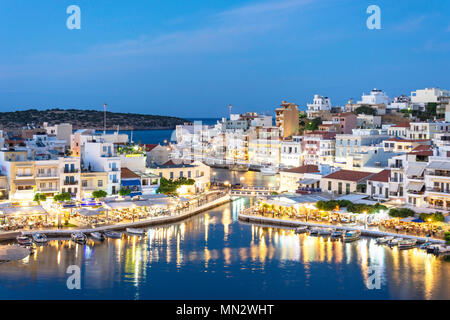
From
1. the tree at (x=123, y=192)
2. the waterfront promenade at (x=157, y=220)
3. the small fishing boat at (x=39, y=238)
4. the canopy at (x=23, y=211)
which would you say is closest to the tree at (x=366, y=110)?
the waterfront promenade at (x=157, y=220)

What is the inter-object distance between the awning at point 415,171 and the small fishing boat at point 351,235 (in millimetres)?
5704

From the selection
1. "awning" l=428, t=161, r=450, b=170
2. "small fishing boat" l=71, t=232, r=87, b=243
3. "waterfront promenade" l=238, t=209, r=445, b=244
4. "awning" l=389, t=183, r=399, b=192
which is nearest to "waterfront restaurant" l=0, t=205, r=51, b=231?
"small fishing boat" l=71, t=232, r=87, b=243

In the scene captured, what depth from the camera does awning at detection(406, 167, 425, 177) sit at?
33.2 meters

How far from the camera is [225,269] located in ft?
80.6

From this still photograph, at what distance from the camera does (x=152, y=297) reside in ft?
70.7

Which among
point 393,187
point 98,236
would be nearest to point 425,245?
point 393,187

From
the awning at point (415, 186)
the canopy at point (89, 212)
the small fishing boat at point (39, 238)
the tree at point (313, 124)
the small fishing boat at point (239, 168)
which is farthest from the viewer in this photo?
the tree at point (313, 124)

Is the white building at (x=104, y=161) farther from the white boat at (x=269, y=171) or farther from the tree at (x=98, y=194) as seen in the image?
the white boat at (x=269, y=171)

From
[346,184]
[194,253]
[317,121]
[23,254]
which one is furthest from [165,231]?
[317,121]

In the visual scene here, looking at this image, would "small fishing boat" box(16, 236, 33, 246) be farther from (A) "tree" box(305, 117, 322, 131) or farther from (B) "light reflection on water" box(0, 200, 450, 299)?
(A) "tree" box(305, 117, 322, 131)

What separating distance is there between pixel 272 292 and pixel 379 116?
5101 cm

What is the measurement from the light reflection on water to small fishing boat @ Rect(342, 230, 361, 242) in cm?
43

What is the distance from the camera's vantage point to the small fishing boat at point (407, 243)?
27656mm

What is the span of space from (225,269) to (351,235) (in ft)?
25.9
